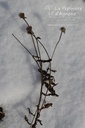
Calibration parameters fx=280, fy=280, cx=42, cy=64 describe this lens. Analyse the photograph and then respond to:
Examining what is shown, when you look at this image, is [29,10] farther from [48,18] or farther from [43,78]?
[43,78]

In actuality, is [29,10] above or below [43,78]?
above

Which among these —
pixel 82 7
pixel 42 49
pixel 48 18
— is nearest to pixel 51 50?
pixel 42 49

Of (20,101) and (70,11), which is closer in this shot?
(20,101)

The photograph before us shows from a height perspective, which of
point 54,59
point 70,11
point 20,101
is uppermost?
point 70,11

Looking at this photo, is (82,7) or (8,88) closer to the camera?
(8,88)

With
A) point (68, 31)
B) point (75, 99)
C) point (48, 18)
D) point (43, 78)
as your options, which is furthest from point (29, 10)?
point (75, 99)

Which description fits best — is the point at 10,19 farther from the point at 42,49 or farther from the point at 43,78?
the point at 43,78
